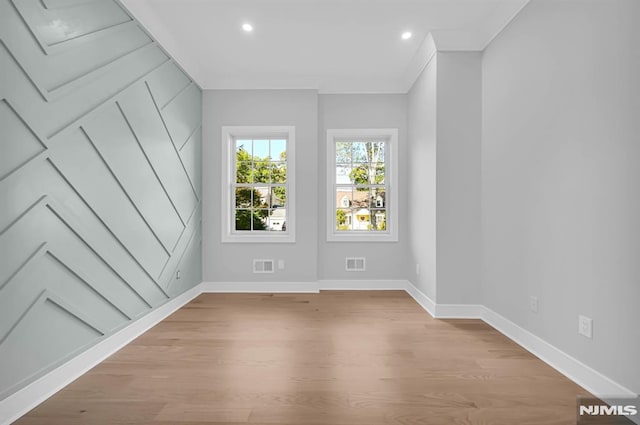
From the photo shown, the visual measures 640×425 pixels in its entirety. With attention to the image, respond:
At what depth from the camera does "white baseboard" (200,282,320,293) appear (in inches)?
175

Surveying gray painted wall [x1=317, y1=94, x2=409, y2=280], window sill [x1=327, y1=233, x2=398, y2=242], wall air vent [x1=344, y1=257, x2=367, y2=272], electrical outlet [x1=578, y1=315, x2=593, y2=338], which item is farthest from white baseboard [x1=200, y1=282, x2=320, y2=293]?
electrical outlet [x1=578, y1=315, x2=593, y2=338]

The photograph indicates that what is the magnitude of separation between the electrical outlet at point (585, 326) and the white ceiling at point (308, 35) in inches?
96.2

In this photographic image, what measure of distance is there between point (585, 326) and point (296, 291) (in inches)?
124

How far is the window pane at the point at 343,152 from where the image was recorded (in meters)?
4.75

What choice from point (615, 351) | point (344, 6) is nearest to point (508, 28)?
point (344, 6)

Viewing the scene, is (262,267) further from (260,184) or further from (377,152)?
(377,152)

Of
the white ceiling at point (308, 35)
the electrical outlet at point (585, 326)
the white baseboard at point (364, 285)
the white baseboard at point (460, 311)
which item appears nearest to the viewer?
the electrical outlet at point (585, 326)

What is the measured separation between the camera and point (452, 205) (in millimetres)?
3336

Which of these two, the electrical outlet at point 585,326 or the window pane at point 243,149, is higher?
the window pane at point 243,149

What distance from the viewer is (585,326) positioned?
1978 millimetres

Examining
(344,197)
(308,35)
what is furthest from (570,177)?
(344,197)

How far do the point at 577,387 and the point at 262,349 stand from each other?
2080 mm

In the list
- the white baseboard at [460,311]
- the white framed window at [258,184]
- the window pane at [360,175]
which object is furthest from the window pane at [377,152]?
the white baseboard at [460,311]

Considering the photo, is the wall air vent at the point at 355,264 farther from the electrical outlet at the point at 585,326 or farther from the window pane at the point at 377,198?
the electrical outlet at the point at 585,326
